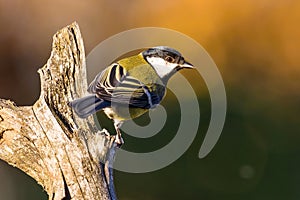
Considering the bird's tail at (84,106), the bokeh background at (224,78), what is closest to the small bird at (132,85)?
the bird's tail at (84,106)

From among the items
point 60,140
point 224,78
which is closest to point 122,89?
point 60,140

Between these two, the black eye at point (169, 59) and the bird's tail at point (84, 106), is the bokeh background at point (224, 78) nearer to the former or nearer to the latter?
the black eye at point (169, 59)

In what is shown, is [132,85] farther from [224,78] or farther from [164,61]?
[224,78]

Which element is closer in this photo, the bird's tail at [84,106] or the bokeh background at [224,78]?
the bird's tail at [84,106]

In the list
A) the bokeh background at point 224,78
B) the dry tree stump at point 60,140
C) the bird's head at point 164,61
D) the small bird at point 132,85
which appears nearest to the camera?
the dry tree stump at point 60,140

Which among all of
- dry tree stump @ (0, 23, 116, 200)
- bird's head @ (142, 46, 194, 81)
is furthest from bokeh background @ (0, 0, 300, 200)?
dry tree stump @ (0, 23, 116, 200)

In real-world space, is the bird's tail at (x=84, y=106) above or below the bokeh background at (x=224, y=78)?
below
